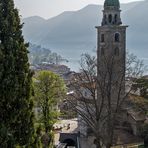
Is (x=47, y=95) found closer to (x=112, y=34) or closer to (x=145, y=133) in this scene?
(x=112, y=34)

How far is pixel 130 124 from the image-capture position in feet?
134

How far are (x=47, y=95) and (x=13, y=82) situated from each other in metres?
20.1

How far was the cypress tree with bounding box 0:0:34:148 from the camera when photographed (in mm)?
15758

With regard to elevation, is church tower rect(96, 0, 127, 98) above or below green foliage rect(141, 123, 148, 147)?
above

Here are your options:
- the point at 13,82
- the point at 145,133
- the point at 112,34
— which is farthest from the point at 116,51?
the point at 13,82

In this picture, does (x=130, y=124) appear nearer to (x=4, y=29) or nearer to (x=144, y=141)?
(x=144, y=141)

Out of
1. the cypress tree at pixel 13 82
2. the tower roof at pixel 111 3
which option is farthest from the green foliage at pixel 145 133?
the cypress tree at pixel 13 82

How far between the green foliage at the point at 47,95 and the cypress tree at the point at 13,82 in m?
18.2

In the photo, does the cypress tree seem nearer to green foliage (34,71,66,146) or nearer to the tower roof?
green foliage (34,71,66,146)

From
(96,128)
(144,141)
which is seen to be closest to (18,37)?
(96,128)

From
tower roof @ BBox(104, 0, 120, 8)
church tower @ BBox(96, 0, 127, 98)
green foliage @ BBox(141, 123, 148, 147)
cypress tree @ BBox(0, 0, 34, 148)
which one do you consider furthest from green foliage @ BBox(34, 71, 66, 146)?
cypress tree @ BBox(0, 0, 34, 148)

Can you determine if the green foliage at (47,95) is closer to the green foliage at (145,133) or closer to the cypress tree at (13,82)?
the green foliage at (145,133)

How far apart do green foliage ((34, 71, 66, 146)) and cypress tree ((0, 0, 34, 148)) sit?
715 inches

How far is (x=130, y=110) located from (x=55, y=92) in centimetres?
859
